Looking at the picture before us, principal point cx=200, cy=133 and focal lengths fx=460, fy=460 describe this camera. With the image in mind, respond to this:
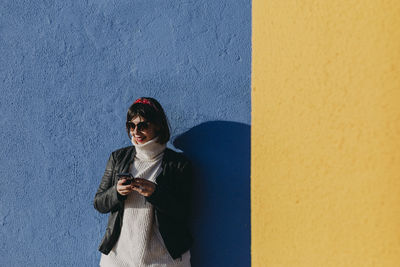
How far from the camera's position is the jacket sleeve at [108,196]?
3.13 metres

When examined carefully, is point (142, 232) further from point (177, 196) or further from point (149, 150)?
point (149, 150)

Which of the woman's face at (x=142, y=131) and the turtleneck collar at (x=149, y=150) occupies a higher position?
the woman's face at (x=142, y=131)

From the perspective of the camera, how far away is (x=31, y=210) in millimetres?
4051

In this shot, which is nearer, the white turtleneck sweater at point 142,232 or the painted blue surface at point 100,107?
the white turtleneck sweater at point 142,232

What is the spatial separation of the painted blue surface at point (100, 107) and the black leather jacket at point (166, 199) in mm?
270

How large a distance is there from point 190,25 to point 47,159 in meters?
1.70

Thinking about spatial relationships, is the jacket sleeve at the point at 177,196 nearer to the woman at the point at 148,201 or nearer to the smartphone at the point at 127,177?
the woman at the point at 148,201

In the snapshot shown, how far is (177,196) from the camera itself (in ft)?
10.8

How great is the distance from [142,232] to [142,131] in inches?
27.5
